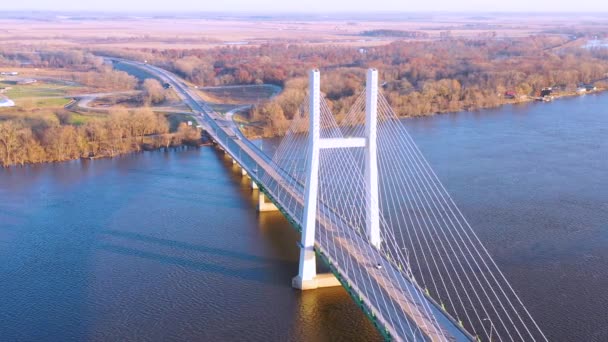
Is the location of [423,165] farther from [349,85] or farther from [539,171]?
[349,85]

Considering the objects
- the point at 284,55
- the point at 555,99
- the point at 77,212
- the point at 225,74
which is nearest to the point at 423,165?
the point at 77,212

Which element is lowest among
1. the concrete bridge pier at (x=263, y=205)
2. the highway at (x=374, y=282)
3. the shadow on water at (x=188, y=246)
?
the shadow on water at (x=188, y=246)

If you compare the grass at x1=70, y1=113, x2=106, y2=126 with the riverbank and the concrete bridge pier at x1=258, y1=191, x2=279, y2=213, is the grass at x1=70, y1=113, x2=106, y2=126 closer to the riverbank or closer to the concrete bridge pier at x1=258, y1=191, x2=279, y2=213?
the riverbank

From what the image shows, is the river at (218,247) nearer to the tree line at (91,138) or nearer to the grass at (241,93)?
the tree line at (91,138)

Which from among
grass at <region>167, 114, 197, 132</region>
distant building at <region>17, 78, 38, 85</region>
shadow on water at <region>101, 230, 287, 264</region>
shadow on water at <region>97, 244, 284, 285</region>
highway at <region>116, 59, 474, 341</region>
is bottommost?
shadow on water at <region>97, 244, 284, 285</region>

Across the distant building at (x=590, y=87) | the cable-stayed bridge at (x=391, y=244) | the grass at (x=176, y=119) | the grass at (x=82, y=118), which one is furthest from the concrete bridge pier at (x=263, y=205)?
the distant building at (x=590, y=87)

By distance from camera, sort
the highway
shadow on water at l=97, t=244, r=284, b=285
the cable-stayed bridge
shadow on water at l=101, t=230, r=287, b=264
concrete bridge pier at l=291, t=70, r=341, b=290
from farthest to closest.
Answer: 1. shadow on water at l=101, t=230, r=287, b=264
2. shadow on water at l=97, t=244, r=284, b=285
3. concrete bridge pier at l=291, t=70, r=341, b=290
4. the cable-stayed bridge
5. the highway

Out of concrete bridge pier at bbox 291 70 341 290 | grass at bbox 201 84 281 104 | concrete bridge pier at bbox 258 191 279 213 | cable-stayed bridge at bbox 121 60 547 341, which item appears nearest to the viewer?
cable-stayed bridge at bbox 121 60 547 341

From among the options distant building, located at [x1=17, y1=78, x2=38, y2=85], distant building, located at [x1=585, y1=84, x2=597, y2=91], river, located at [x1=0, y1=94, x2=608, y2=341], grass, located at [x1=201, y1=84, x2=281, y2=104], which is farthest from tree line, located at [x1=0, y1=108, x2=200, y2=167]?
distant building, located at [x1=585, y1=84, x2=597, y2=91]
